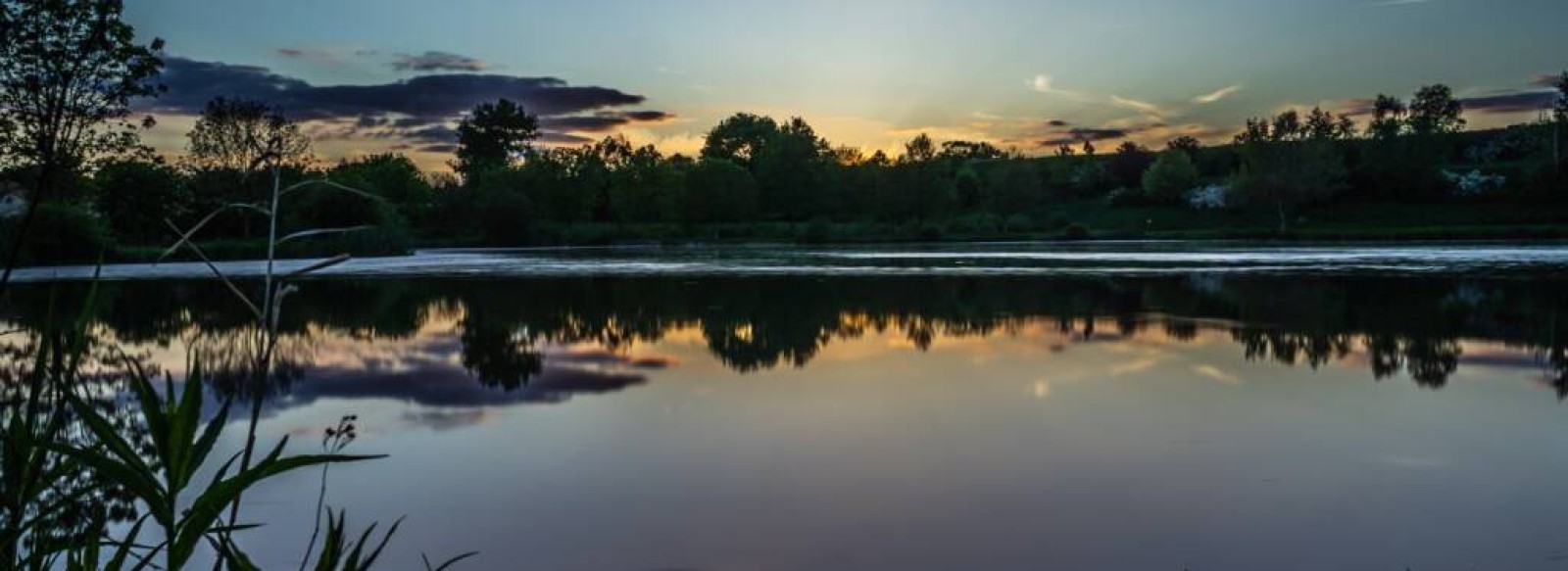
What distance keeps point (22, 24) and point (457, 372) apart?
20.1 feet

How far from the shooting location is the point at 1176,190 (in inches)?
4094

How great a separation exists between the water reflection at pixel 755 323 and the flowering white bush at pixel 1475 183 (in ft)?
237

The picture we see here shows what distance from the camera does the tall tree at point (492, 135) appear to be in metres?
138

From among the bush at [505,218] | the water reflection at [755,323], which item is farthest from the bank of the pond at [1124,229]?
the water reflection at [755,323]

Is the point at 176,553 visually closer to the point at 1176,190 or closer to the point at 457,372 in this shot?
the point at 457,372

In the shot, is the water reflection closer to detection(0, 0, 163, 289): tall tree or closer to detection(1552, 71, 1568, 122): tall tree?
detection(0, 0, 163, 289): tall tree

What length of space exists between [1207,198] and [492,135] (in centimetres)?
9224

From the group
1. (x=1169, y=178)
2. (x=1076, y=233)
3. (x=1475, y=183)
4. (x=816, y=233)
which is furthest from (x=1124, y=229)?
(x=816, y=233)

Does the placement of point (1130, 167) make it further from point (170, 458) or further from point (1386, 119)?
point (170, 458)

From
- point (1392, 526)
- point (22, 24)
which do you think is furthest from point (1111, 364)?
point (22, 24)

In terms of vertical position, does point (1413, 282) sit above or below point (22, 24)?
below

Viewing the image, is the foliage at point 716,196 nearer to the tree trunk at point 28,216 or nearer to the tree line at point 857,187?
the tree line at point 857,187

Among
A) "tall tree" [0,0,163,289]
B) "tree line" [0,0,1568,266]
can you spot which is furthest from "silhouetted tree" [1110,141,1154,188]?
"tall tree" [0,0,163,289]

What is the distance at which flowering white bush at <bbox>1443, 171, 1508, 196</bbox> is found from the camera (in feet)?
287
